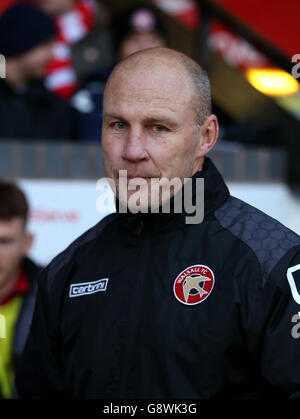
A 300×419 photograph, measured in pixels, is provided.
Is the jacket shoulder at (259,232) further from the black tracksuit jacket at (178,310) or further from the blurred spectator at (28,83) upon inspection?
the blurred spectator at (28,83)

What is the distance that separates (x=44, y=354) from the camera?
86.0 inches

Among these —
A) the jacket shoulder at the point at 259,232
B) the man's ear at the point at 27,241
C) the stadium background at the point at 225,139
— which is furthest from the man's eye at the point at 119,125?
the man's ear at the point at 27,241

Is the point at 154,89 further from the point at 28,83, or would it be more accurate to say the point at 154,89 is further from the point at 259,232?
the point at 28,83

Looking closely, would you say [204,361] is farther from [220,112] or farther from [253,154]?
[220,112]

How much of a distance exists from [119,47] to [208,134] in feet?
10.4

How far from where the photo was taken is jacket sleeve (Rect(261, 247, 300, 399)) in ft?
5.90

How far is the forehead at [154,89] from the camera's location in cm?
193

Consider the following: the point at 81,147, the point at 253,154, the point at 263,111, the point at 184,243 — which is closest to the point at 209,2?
the point at 263,111

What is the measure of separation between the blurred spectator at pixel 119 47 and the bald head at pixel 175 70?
2.56 meters

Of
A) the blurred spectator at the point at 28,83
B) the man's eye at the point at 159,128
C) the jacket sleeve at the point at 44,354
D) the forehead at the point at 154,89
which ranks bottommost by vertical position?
the jacket sleeve at the point at 44,354

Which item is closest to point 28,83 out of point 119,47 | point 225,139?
point 119,47

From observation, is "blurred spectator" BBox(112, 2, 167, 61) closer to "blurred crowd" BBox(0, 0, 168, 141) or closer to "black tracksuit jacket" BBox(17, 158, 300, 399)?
"blurred crowd" BBox(0, 0, 168, 141)

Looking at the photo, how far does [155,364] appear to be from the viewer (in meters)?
1.89
